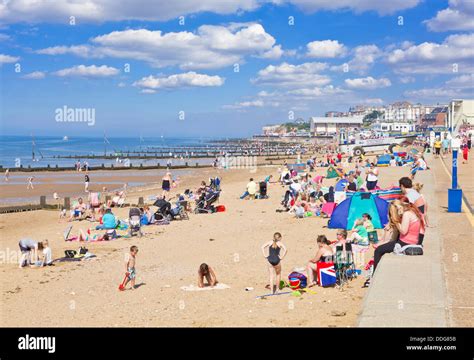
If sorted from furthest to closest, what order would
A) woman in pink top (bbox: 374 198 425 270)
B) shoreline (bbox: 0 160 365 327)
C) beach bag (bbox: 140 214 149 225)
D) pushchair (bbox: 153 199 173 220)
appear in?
pushchair (bbox: 153 199 173 220) < beach bag (bbox: 140 214 149 225) < woman in pink top (bbox: 374 198 425 270) < shoreline (bbox: 0 160 365 327)

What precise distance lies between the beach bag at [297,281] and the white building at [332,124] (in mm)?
171395

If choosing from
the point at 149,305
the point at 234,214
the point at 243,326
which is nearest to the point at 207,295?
the point at 149,305

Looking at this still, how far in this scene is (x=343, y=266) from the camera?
373 inches

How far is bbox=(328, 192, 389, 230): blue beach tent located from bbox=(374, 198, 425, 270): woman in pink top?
15.3 ft

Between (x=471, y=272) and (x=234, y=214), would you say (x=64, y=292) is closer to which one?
(x=471, y=272)

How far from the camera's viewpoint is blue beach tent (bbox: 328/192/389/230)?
14073 mm

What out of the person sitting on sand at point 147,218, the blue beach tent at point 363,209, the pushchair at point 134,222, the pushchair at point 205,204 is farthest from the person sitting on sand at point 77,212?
the blue beach tent at point 363,209

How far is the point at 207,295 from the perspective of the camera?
9.51m

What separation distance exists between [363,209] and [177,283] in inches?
228

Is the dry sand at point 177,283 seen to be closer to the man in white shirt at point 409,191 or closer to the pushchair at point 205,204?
the pushchair at point 205,204

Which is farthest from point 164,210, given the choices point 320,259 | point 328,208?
point 320,259

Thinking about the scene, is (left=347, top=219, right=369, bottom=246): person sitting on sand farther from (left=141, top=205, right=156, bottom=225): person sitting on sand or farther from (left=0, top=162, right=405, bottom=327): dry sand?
(left=141, top=205, right=156, bottom=225): person sitting on sand

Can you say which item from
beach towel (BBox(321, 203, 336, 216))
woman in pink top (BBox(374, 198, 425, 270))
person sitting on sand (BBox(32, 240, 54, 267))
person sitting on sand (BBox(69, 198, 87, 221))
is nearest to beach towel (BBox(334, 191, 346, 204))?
beach towel (BBox(321, 203, 336, 216))
